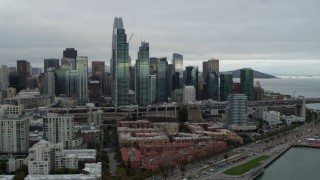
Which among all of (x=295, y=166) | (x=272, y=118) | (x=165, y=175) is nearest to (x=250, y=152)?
(x=295, y=166)

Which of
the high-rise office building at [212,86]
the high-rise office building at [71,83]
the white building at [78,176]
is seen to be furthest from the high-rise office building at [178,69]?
the white building at [78,176]

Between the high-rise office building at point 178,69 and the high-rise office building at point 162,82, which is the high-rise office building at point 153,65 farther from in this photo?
the high-rise office building at point 178,69

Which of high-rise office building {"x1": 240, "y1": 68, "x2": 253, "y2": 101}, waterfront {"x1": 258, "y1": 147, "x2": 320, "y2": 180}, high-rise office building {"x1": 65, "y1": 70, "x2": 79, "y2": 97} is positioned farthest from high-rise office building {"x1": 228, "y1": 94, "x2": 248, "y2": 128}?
high-rise office building {"x1": 65, "y1": 70, "x2": 79, "y2": 97}

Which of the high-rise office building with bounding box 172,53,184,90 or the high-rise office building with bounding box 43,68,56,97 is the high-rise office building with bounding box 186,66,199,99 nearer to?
the high-rise office building with bounding box 172,53,184,90

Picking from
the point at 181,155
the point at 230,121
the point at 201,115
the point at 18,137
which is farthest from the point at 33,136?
the point at 201,115

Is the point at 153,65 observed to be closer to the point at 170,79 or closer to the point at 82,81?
the point at 170,79

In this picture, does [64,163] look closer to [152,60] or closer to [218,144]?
[218,144]
